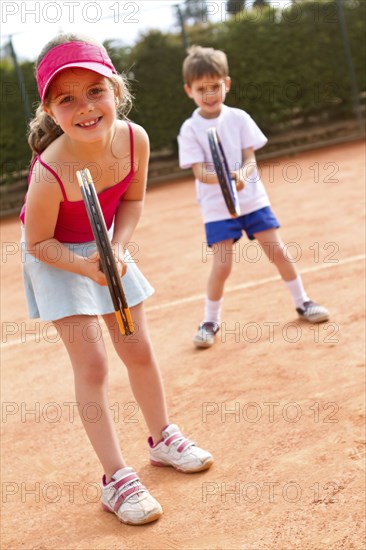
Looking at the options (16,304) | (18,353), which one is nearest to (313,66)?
(16,304)

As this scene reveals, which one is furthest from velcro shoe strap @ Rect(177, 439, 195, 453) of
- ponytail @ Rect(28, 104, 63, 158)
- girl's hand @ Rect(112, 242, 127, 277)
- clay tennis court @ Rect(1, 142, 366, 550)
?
ponytail @ Rect(28, 104, 63, 158)

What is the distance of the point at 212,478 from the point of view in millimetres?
3301

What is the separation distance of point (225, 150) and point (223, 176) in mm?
621

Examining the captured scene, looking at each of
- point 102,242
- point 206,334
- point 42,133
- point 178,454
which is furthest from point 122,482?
point 206,334

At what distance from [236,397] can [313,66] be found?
11.4 meters

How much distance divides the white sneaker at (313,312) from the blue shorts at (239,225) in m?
0.52

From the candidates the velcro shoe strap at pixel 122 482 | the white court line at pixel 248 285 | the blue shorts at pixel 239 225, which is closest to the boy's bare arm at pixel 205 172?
the blue shorts at pixel 239 225

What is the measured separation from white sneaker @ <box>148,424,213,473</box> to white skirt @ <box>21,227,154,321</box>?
596mm

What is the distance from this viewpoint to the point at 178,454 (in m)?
3.42

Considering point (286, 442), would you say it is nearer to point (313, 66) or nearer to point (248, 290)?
point (248, 290)

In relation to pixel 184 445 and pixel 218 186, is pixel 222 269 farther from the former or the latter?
pixel 184 445

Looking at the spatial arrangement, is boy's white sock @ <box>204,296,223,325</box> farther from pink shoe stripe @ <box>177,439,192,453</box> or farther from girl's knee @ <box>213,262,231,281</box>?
pink shoe stripe @ <box>177,439,192,453</box>

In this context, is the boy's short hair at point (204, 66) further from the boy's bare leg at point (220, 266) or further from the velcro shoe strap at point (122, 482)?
the velcro shoe strap at point (122, 482)

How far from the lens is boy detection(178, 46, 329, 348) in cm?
494
